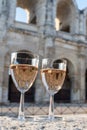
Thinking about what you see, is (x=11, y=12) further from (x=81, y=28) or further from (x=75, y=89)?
(x=75, y=89)

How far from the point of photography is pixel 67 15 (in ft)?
77.1

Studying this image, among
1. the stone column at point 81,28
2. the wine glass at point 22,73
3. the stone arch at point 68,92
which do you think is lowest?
the stone arch at point 68,92

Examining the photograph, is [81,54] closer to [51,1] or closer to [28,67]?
[51,1]

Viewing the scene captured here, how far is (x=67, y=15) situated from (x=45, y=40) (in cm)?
529

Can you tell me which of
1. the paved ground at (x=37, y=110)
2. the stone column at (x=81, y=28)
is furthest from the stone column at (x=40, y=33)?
the paved ground at (x=37, y=110)

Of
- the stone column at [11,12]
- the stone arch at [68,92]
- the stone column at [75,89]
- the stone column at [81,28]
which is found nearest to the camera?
the stone column at [11,12]

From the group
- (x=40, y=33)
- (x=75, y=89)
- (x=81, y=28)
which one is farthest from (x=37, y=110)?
(x=81, y=28)

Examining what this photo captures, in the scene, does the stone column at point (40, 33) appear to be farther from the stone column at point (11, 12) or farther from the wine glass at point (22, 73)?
the wine glass at point (22, 73)

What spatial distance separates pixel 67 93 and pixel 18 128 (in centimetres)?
1696

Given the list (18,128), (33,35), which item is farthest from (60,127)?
(33,35)

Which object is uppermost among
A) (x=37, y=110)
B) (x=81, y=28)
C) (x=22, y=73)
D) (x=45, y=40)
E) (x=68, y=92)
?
(x=81, y=28)

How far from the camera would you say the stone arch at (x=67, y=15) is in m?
22.5

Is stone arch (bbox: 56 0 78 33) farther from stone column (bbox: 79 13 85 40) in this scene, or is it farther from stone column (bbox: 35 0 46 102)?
stone column (bbox: 35 0 46 102)

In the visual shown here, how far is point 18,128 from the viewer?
199 inches
